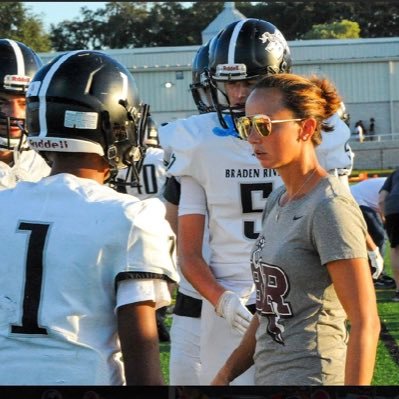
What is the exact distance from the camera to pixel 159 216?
227 centimetres

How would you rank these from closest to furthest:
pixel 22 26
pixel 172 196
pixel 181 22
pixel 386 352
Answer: pixel 172 196
pixel 386 352
pixel 22 26
pixel 181 22

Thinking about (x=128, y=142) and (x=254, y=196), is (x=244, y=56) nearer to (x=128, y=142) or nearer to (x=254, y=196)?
(x=254, y=196)

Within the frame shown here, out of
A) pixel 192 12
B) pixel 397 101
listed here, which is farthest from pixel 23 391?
pixel 192 12

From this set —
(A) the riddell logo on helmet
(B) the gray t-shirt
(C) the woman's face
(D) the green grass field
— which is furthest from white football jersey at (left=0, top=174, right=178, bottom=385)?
(D) the green grass field

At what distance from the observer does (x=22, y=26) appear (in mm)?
43000

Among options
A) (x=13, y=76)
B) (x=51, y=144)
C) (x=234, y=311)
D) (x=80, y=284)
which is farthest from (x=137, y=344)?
(x=13, y=76)

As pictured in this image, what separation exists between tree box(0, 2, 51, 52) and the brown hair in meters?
35.7

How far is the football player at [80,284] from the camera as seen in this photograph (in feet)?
7.13

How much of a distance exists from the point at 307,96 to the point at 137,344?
1003 mm

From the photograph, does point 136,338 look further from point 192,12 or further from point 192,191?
point 192,12

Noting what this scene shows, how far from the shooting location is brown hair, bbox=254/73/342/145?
2787 mm

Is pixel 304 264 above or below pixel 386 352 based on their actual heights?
above

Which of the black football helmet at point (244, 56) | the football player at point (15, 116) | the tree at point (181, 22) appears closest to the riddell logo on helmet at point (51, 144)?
the black football helmet at point (244, 56)

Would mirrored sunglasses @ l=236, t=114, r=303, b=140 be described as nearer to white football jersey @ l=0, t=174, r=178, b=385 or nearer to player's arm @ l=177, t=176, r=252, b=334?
white football jersey @ l=0, t=174, r=178, b=385
